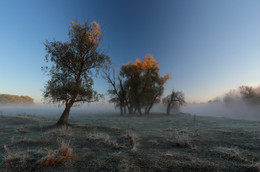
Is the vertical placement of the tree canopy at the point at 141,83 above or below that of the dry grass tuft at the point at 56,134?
above

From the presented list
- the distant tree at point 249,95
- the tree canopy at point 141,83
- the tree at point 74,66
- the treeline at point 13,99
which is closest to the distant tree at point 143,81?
the tree canopy at point 141,83

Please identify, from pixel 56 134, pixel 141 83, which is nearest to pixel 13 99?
pixel 141 83

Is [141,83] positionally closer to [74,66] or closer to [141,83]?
[141,83]

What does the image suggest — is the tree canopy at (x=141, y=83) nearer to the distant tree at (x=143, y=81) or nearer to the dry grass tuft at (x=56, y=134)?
the distant tree at (x=143, y=81)

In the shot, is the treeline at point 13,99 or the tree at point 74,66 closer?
the tree at point 74,66

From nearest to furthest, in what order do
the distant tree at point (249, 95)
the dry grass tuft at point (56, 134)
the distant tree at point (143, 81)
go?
the dry grass tuft at point (56, 134) < the distant tree at point (143, 81) < the distant tree at point (249, 95)

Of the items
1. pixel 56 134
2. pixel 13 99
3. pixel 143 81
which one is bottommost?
pixel 56 134

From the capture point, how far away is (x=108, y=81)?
92.8 ft

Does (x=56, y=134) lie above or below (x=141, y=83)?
below

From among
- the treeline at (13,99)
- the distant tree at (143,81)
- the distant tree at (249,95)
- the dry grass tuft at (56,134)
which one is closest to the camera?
the dry grass tuft at (56,134)

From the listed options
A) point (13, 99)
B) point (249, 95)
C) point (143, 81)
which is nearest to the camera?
point (143, 81)

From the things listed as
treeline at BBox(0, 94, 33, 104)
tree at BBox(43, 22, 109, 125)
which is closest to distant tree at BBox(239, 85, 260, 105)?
tree at BBox(43, 22, 109, 125)

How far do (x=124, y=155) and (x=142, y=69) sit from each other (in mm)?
28401

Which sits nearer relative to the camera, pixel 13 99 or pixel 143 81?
pixel 143 81
